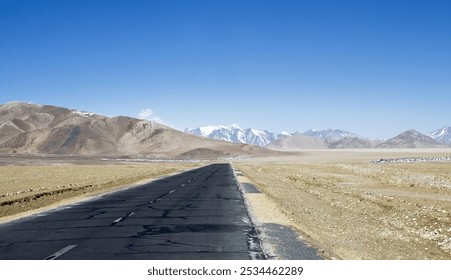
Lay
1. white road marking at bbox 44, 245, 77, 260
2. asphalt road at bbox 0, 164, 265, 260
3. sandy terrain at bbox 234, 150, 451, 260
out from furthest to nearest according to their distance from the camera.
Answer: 1. sandy terrain at bbox 234, 150, 451, 260
2. asphalt road at bbox 0, 164, 265, 260
3. white road marking at bbox 44, 245, 77, 260

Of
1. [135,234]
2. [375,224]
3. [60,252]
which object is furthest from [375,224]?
[60,252]

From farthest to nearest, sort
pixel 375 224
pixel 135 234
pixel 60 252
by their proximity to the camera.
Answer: pixel 375 224 → pixel 135 234 → pixel 60 252

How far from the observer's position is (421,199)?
33.1m

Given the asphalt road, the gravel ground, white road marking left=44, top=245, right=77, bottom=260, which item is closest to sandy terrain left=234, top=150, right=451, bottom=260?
the gravel ground

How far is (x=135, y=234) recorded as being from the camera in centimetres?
1522

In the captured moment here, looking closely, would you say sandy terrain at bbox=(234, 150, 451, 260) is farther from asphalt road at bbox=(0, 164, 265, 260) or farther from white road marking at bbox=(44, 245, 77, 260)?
white road marking at bbox=(44, 245, 77, 260)

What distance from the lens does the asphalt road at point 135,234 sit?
476 inches

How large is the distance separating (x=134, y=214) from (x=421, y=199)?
833 inches

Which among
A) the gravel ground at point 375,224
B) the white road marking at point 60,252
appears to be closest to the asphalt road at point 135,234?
the white road marking at point 60,252

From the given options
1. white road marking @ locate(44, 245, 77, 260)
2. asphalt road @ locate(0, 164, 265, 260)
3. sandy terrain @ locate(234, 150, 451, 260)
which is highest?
white road marking @ locate(44, 245, 77, 260)

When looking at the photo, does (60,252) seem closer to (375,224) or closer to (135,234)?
(135,234)

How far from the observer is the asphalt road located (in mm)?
12100
